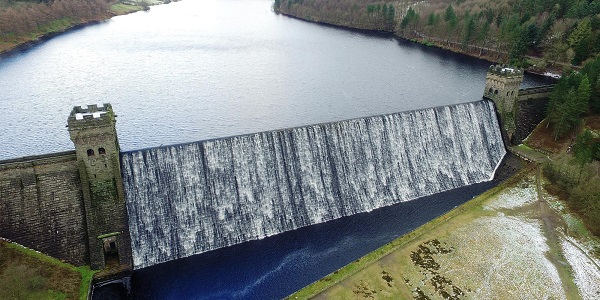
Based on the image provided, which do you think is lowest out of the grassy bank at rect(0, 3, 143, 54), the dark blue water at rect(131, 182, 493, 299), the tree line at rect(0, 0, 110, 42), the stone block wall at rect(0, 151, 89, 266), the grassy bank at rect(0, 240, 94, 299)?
the dark blue water at rect(131, 182, 493, 299)

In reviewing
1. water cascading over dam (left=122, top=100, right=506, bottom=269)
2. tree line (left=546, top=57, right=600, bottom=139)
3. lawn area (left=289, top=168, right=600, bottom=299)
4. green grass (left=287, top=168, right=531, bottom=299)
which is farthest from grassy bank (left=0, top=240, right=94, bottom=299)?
tree line (left=546, top=57, right=600, bottom=139)

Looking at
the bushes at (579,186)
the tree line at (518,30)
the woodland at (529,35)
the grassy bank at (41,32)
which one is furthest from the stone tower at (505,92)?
the grassy bank at (41,32)

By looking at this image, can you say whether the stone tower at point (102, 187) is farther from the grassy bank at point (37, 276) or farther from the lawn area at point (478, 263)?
the lawn area at point (478, 263)

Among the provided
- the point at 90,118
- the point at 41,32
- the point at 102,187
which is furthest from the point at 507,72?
the point at 41,32

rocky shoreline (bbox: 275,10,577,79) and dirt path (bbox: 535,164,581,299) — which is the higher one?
rocky shoreline (bbox: 275,10,577,79)

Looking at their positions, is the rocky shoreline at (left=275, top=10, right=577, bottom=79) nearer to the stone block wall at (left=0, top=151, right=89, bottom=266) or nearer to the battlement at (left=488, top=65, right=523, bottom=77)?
the battlement at (left=488, top=65, right=523, bottom=77)

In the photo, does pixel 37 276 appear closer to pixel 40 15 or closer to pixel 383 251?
pixel 383 251

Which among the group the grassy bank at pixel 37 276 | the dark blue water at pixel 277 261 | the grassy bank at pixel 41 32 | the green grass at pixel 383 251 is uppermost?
the grassy bank at pixel 41 32

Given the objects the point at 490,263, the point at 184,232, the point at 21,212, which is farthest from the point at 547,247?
the point at 21,212
